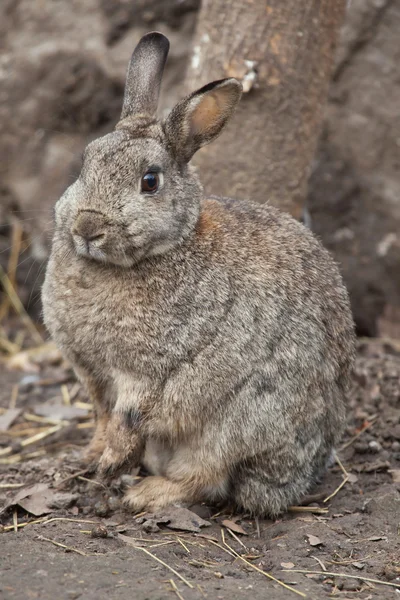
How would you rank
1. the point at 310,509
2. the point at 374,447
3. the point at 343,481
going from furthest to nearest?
1. the point at 374,447
2. the point at 343,481
3. the point at 310,509

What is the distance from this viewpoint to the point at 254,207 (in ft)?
17.2

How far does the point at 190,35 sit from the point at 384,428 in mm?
4523

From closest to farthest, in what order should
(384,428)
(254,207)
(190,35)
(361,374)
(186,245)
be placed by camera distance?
1. (186,245)
2. (254,207)
3. (384,428)
4. (361,374)
5. (190,35)

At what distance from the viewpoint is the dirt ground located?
377 centimetres

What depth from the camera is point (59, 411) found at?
6.65m

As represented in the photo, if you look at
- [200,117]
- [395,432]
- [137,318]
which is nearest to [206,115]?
[200,117]

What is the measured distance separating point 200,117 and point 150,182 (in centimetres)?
50

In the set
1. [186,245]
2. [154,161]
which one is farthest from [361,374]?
[154,161]

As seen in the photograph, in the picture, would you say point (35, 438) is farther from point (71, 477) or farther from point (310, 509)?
point (310, 509)

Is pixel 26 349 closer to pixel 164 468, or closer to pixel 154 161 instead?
pixel 164 468

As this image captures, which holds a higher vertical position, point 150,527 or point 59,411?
point 59,411

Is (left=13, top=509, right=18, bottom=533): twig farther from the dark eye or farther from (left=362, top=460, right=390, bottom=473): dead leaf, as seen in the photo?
(left=362, top=460, right=390, bottom=473): dead leaf

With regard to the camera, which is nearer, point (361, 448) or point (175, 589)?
point (175, 589)

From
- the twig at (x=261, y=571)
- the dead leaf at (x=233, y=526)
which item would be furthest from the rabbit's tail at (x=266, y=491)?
the twig at (x=261, y=571)
